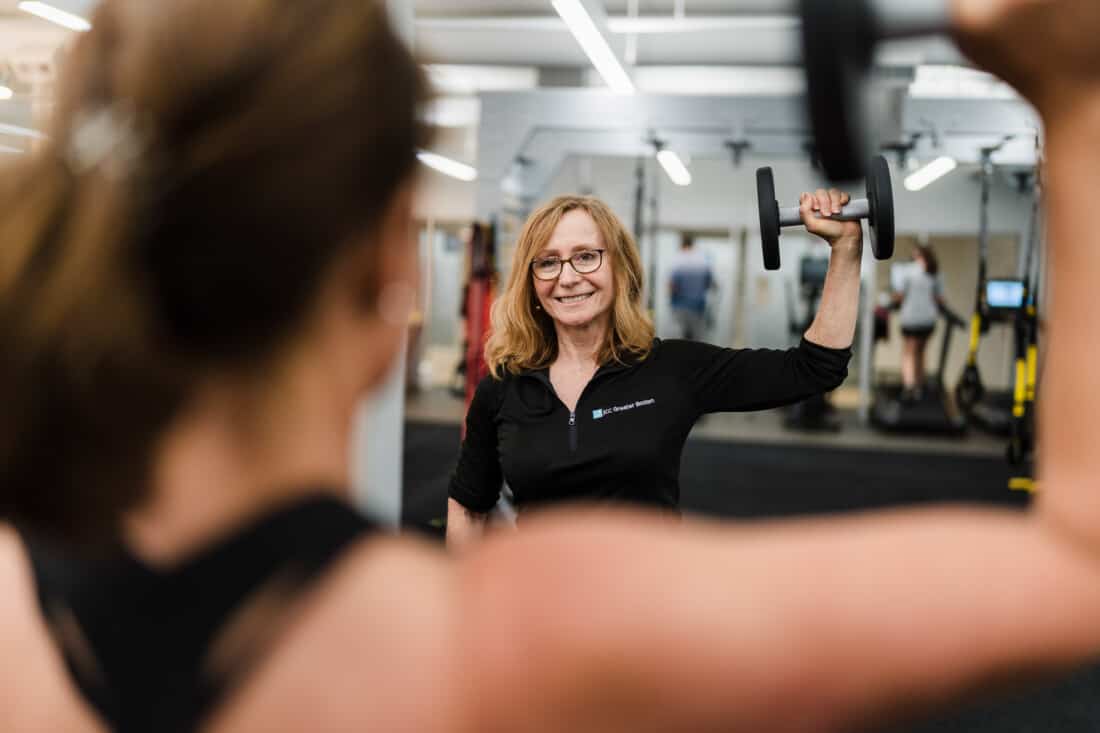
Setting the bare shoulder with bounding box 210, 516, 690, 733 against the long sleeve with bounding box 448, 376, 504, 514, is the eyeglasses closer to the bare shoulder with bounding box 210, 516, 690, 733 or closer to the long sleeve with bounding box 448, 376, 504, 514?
→ the long sleeve with bounding box 448, 376, 504, 514

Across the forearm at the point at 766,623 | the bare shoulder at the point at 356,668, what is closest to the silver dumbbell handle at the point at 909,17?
the forearm at the point at 766,623

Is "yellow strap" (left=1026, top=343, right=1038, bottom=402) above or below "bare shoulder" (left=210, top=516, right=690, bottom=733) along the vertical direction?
below

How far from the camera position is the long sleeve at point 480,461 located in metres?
1.85

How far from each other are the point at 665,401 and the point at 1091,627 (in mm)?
1296

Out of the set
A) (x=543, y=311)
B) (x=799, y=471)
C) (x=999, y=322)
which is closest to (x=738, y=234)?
(x=999, y=322)

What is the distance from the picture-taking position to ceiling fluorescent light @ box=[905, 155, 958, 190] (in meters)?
7.73

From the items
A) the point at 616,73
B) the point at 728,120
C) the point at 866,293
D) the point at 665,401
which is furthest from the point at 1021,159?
the point at 665,401

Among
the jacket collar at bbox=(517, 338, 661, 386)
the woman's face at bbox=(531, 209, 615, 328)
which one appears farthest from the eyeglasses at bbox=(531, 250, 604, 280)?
the jacket collar at bbox=(517, 338, 661, 386)

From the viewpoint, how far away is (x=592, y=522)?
1.52 ft

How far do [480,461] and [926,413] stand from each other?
8.18 meters

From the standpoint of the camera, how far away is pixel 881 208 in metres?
1.38

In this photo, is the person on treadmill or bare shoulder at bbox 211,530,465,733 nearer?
bare shoulder at bbox 211,530,465,733

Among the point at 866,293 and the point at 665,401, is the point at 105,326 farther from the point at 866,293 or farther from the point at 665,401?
the point at 866,293

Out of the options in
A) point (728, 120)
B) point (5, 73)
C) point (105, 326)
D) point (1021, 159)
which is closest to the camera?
point (105, 326)
